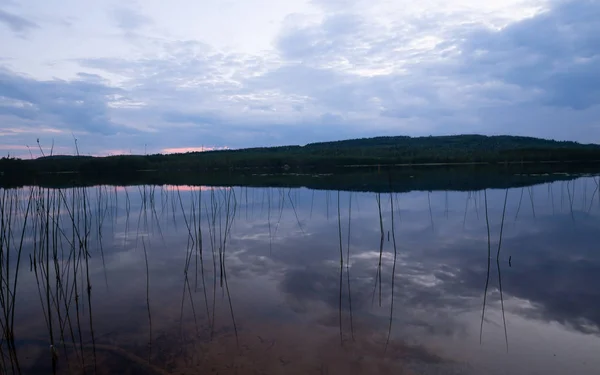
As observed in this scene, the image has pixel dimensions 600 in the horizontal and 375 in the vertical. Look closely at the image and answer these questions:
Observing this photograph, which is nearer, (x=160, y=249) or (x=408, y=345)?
(x=408, y=345)

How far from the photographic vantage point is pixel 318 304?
427 centimetres

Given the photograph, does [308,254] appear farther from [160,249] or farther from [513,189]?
[513,189]

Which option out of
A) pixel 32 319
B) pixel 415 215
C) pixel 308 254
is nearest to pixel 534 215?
pixel 415 215

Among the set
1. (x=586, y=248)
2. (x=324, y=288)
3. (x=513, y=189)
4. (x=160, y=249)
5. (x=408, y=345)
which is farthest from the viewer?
(x=513, y=189)

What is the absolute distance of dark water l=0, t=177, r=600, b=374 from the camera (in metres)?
3.13

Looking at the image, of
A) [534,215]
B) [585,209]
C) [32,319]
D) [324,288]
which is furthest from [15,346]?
[585,209]

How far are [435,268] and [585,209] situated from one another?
6532mm

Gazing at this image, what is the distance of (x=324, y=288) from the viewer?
4.78 metres

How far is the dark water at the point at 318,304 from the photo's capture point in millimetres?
3133

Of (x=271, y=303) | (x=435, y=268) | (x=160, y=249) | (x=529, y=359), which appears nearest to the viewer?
(x=529, y=359)

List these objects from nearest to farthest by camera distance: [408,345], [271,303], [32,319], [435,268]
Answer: [408,345], [32,319], [271,303], [435,268]

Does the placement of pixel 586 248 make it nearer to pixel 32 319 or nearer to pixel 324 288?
pixel 324 288

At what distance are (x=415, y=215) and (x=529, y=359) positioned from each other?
6.87 metres

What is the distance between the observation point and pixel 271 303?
4.38 meters
